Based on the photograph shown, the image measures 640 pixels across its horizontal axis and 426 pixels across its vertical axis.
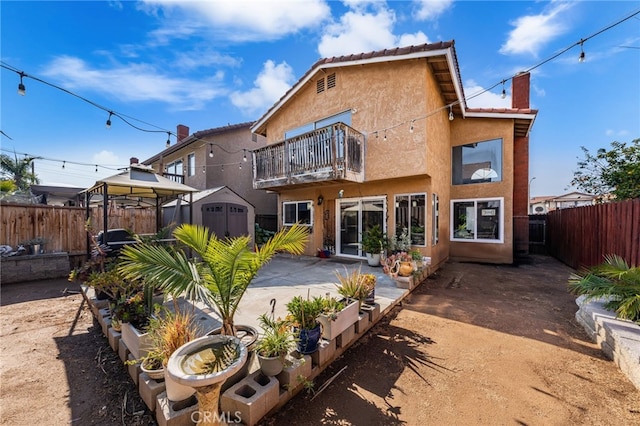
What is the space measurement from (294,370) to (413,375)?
5.08ft

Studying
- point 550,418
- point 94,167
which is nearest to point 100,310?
point 550,418

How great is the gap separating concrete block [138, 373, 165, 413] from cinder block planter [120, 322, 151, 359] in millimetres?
258

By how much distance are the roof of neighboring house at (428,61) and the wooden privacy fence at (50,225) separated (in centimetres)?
880

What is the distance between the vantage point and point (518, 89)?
36.5 feet

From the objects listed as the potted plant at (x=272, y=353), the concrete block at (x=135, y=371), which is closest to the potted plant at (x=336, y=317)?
the potted plant at (x=272, y=353)

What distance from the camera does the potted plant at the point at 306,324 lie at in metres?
3.05

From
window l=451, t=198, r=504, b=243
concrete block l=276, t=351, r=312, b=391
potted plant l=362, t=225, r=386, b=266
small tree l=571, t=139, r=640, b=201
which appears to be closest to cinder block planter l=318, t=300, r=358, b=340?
concrete block l=276, t=351, r=312, b=391

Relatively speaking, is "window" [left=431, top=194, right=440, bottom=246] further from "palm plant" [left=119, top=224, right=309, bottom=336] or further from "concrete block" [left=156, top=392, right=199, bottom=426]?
"concrete block" [left=156, top=392, right=199, bottom=426]

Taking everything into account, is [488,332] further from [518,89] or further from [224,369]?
[518,89]

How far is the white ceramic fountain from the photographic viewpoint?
1.89 metres

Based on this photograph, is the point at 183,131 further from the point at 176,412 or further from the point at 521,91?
the point at 521,91

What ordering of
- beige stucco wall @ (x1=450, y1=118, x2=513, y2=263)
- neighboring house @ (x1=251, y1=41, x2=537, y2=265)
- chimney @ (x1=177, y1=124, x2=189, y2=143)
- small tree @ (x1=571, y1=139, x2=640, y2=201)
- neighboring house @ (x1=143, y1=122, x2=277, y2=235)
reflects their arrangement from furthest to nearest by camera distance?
chimney @ (x1=177, y1=124, x2=189, y2=143) < neighboring house @ (x1=143, y1=122, x2=277, y2=235) < small tree @ (x1=571, y1=139, x2=640, y2=201) < beige stucco wall @ (x1=450, y1=118, x2=513, y2=263) < neighboring house @ (x1=251, y1=41, x2=537, y2=265)

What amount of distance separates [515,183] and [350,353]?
1143cm

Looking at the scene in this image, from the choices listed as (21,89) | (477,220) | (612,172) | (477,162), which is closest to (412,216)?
(477,220)
